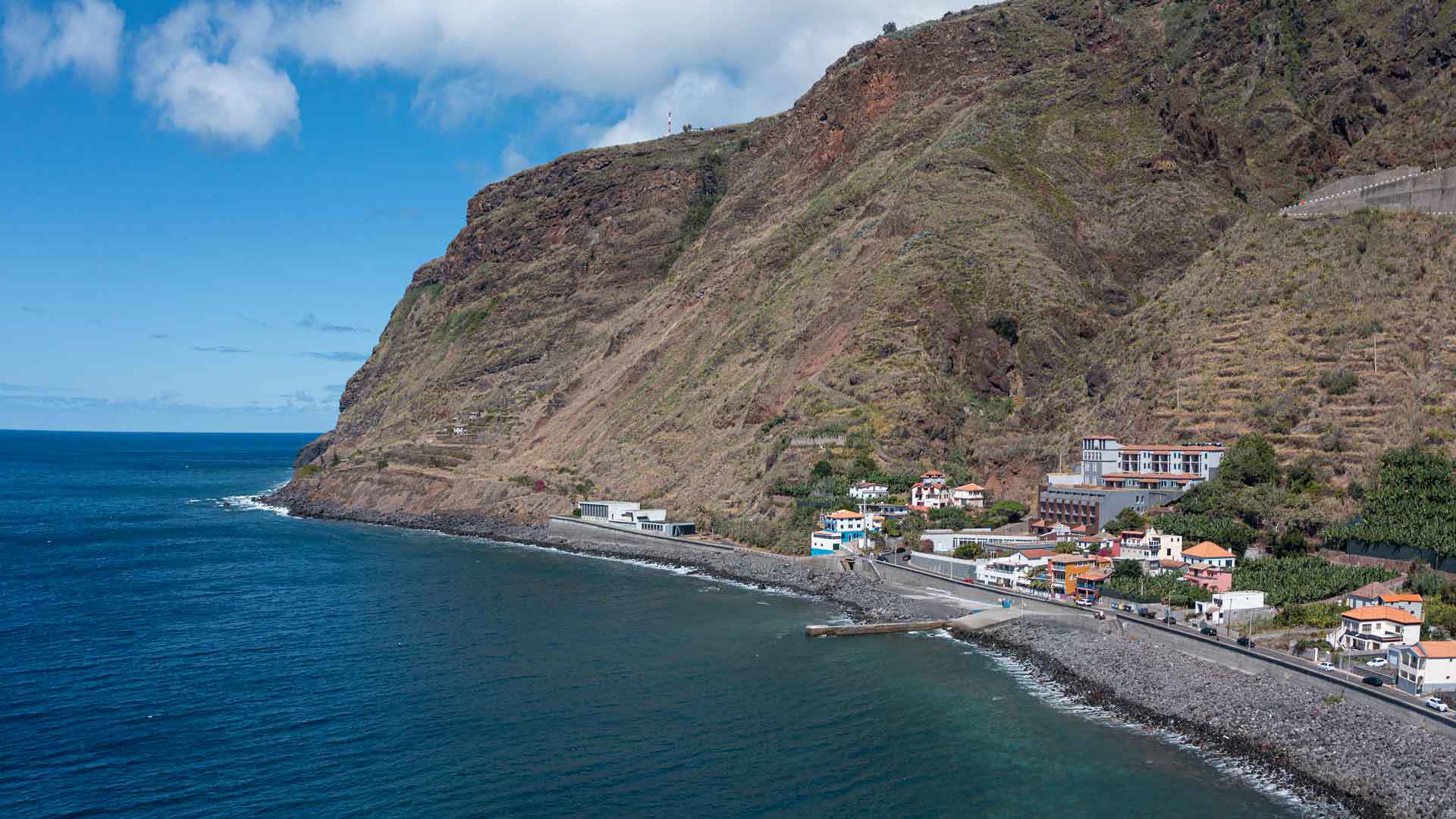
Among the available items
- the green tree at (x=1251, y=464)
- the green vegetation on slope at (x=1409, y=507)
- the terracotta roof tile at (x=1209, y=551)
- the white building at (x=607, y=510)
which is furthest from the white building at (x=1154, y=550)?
the white building at (x=607, y=510)

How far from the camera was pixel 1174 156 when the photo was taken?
131m

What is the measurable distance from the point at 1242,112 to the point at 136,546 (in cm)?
14258

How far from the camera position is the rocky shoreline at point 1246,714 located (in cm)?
3844

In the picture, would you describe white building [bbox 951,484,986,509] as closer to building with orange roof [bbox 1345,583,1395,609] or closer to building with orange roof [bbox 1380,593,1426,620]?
building with orange roof [bbox 1345,583,1395,609]

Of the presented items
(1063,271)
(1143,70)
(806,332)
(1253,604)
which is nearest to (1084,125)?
(1143,70)

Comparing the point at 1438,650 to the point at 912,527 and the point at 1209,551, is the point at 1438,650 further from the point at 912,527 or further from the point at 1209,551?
the point at 912,527

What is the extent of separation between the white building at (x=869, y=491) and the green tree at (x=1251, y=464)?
29.1 m

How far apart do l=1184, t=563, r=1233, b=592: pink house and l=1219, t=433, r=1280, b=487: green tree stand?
11.0m

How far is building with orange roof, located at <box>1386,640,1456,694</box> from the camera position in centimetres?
4434

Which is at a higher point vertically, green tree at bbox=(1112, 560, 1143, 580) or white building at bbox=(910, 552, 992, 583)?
green tree at bbox=(1112, 560, 1143, 580)

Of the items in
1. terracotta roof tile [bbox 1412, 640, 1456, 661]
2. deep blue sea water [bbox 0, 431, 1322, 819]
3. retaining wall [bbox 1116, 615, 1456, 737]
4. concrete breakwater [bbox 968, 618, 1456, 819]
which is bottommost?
deep blue sea water [bbox 0, 431, 1322, 819]

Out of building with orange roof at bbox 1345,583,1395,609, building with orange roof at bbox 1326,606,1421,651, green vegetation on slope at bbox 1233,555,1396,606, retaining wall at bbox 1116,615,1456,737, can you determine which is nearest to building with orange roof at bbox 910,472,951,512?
green vegetation on slope at bbox 1233,555,1396,606

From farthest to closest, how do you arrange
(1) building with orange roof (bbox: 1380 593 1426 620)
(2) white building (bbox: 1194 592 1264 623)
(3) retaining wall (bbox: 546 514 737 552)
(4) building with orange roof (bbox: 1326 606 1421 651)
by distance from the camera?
(3) retaining wall (bbox: 546 514 737 552)
(2) white building (bbox: 1194 592 1264 623)
(1) building with orange roof (bbox: 1380 593 1426 620)
(4) building with orange roof (bbox: 1326 606 1421 651)

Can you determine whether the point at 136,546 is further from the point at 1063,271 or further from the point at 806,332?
the point at 1063,271
